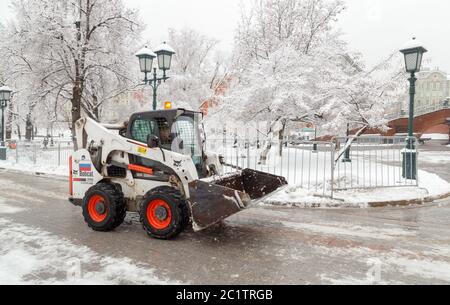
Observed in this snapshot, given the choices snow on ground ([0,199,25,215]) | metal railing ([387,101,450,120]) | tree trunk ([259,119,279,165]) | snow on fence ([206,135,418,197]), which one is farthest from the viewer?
metal railing ([387,101,450,120])

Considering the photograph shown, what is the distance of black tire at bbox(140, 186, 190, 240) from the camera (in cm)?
565

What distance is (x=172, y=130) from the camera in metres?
6.22

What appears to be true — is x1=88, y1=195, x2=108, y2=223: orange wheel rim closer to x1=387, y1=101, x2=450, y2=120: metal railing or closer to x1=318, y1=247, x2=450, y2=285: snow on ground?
x1=318, y1=247, x2=450, y2=285: snow on ground

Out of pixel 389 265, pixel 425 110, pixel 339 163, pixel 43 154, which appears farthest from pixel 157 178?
pixel 425 110

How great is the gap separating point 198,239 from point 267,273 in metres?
1.75

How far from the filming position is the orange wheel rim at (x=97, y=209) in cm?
641

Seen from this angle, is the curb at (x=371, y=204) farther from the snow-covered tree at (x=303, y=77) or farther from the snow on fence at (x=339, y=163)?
the snow-covered tree at (x=303, y=77)

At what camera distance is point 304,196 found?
378 inches

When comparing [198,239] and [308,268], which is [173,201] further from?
[308,268]

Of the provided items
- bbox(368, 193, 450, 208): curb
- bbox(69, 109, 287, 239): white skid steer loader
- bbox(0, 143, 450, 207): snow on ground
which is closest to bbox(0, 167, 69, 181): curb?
bbox(0, 143, 450, 207): snow on ground

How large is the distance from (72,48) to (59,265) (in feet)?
52.3

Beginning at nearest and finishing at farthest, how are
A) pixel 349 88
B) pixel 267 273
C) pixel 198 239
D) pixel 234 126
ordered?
1. pixel 267 273
2. pixel 198 239
3. pixel 349 88
4. pixel 234 126

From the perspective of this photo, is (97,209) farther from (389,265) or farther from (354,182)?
(354,182)

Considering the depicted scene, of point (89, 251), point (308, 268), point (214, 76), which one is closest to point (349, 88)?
point (308, 268)
